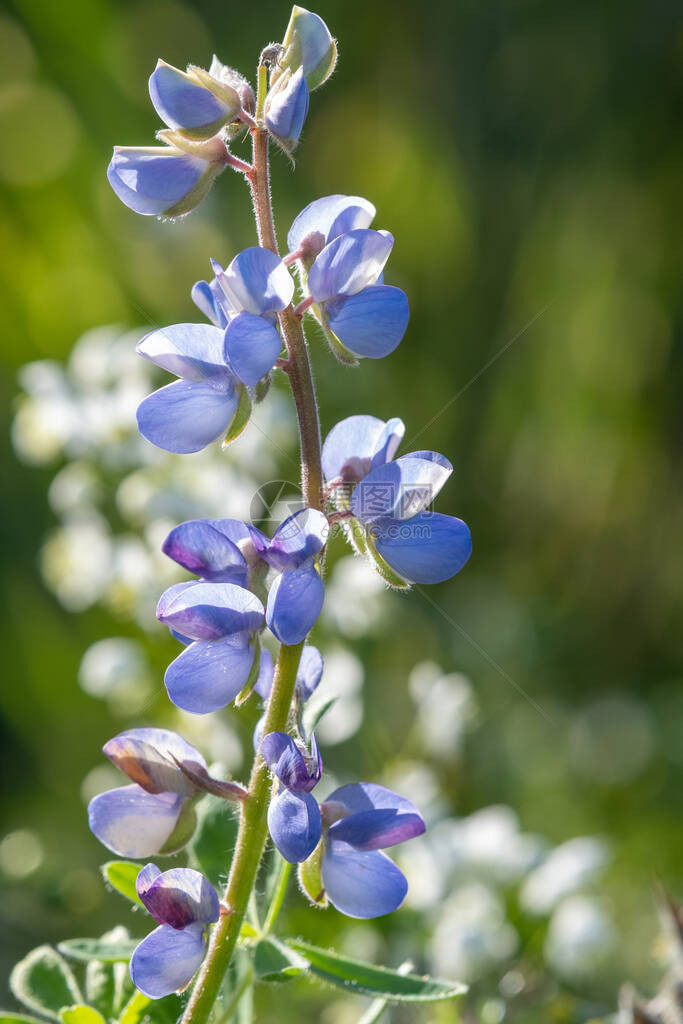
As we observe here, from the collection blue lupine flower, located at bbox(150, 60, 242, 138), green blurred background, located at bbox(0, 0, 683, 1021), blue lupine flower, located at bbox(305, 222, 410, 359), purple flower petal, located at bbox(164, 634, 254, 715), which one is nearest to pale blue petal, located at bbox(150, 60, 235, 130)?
blue lupine flower, located at bbox(150, 60, 242, 138)

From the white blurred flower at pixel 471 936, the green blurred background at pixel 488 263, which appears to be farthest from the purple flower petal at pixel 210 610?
the green blurred background at pixel 488 263

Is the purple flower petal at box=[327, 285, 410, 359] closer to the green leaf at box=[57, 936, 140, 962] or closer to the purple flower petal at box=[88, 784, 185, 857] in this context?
the purple flower petal at box=[88, 784, 185, 857]

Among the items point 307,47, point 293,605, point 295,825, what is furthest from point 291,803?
point 307,47

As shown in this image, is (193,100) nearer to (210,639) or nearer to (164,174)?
(164,174)

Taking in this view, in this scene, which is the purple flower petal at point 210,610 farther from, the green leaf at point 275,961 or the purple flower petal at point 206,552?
the green leaf at point 275,961

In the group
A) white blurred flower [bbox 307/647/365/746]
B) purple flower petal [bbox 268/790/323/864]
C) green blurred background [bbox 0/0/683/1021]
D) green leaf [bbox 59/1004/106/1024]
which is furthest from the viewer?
green blurred background [bbox 0/0/683/1021]

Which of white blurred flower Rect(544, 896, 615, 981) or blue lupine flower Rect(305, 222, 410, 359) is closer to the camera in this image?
blue lupine flower Rect(305, 222, 410, 359)

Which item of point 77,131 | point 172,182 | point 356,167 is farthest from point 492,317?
point 172,182
